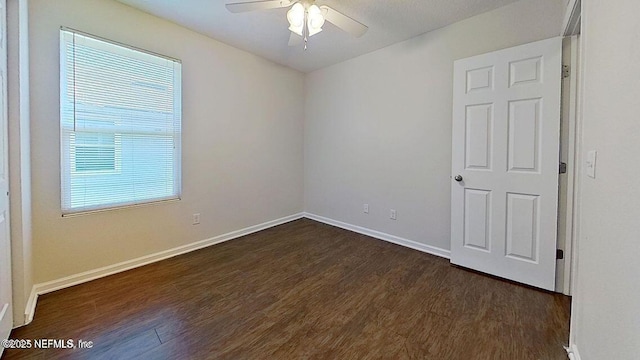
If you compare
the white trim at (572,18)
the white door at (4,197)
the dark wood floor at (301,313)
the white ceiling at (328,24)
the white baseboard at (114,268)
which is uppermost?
the white ceiling at (328,24)

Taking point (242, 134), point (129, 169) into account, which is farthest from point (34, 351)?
point (242, 134)

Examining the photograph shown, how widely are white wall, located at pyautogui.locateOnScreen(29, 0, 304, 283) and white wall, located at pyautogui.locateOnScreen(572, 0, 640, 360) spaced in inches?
129

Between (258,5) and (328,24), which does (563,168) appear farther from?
(258,5)

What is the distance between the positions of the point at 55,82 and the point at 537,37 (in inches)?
159

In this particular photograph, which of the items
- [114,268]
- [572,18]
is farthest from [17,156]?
[572,18]

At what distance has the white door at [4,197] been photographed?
141cm

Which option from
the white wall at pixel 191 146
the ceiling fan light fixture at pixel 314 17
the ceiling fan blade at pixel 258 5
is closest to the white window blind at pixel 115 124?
the white wall at pixel 191 146

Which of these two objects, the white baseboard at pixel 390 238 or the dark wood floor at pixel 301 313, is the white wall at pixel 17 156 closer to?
the dark wood floor at pixel 301 313

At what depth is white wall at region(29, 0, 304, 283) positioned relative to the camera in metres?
2.04

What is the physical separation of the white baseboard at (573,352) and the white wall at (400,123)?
4.53 feet

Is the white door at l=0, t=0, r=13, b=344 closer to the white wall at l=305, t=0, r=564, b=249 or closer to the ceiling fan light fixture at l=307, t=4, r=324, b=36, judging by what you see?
the ceiling fan light fixture at l=307, t=4, r=324, b=36

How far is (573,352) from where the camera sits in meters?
1.42

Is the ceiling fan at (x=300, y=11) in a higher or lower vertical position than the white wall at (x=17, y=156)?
higher

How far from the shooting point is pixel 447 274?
247 cm
